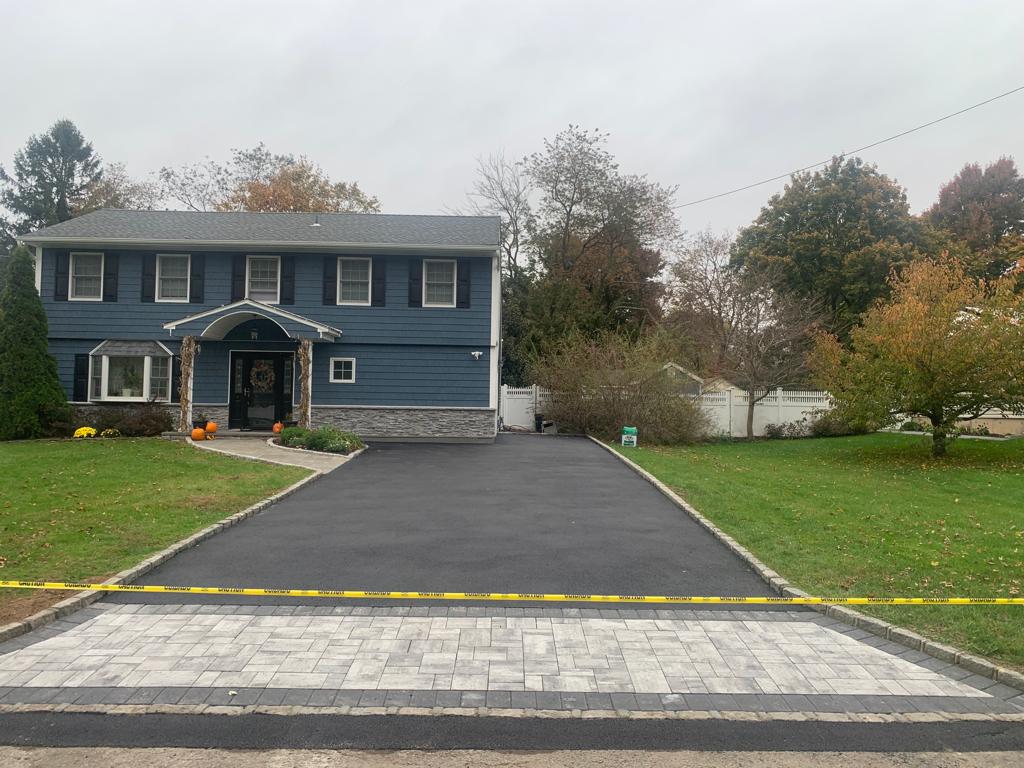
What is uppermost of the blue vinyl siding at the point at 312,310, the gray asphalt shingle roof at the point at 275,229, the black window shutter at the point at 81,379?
the gray asphalt shingle roof at the point at 275,229

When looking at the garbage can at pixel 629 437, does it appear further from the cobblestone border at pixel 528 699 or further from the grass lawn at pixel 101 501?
the cobblestone border at pixel 528 699

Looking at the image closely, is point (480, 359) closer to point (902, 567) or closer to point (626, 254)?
point (902, 567)

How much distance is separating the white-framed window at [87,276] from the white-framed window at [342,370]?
7.12 m

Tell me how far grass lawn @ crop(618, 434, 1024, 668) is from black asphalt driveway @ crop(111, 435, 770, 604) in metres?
0.79

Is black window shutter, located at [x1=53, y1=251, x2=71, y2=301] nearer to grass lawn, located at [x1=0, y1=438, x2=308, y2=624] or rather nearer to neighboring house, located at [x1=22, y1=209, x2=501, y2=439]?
neighboring house, located at [x1=22, y1=209, x2=501, y2=439]

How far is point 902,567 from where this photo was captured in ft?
23.9

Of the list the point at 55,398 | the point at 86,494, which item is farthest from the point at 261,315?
the point at 86,494

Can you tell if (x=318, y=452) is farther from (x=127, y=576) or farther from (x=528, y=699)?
(x=528, y=699)

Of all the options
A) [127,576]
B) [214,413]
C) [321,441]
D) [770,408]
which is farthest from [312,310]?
[770,408]

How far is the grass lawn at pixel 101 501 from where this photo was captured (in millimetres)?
6965

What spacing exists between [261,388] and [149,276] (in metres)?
4.57

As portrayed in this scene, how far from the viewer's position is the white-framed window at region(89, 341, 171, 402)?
20688 mm

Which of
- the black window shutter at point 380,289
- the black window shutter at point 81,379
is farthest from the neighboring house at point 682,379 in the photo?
the black window shutter at point 81,379

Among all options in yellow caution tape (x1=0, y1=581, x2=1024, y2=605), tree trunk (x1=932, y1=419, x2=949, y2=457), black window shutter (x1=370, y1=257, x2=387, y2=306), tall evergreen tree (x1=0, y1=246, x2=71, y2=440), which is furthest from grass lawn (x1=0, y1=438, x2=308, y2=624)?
tree trunk (x1=932, y1=419, x2=949, y2=457)
